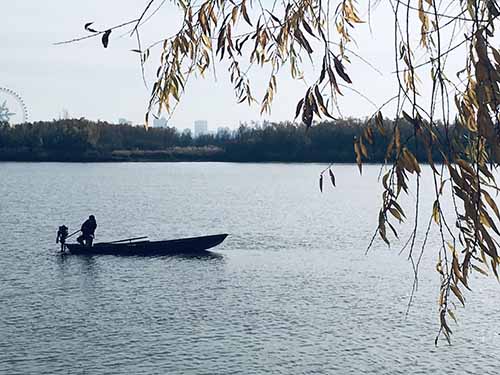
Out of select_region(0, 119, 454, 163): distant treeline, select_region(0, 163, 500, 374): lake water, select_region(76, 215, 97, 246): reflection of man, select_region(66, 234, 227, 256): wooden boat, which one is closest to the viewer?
select_region(0, 163, 500, 374): lake water

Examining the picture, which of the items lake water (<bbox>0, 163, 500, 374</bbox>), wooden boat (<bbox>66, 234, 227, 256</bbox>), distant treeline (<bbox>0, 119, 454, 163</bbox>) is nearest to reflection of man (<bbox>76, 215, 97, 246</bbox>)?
wooden boat (<bbox>66, 234, 227, 256</bbox>)

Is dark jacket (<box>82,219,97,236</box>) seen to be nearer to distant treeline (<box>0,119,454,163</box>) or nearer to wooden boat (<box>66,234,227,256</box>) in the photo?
wooden boat (<box>66,234,227,256</box>)

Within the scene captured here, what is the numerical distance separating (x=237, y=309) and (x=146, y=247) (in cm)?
1320

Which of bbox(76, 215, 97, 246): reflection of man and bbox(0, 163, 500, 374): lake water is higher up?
bbox(76, 215, 97, 246): reflection of man

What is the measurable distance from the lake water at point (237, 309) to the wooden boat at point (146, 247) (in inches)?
31.1

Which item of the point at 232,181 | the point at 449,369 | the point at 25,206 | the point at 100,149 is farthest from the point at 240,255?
the point at 100,149

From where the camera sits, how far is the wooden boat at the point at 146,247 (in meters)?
36.1

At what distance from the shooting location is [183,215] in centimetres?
5700

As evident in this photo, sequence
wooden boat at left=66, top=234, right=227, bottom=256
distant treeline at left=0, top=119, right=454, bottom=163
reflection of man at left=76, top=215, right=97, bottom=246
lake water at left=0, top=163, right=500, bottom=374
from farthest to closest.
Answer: distant treeline at left=0, top=119, right=454, bottom=163 → reflection of man at left=76, top=215, right=97, bottom=246 → wooden boat at left=66, top=234, right=227, bottom=256 → lake water at left=0, top=163, right=500, bottom=374

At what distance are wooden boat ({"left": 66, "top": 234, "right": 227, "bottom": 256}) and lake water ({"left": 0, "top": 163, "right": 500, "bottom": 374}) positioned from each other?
79 cm

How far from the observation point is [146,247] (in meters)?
36.1

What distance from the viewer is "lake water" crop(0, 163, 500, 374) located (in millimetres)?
18188

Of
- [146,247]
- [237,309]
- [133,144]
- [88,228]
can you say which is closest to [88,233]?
[88,228]

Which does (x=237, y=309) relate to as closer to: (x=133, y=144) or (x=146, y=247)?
(x=146, y=247)
